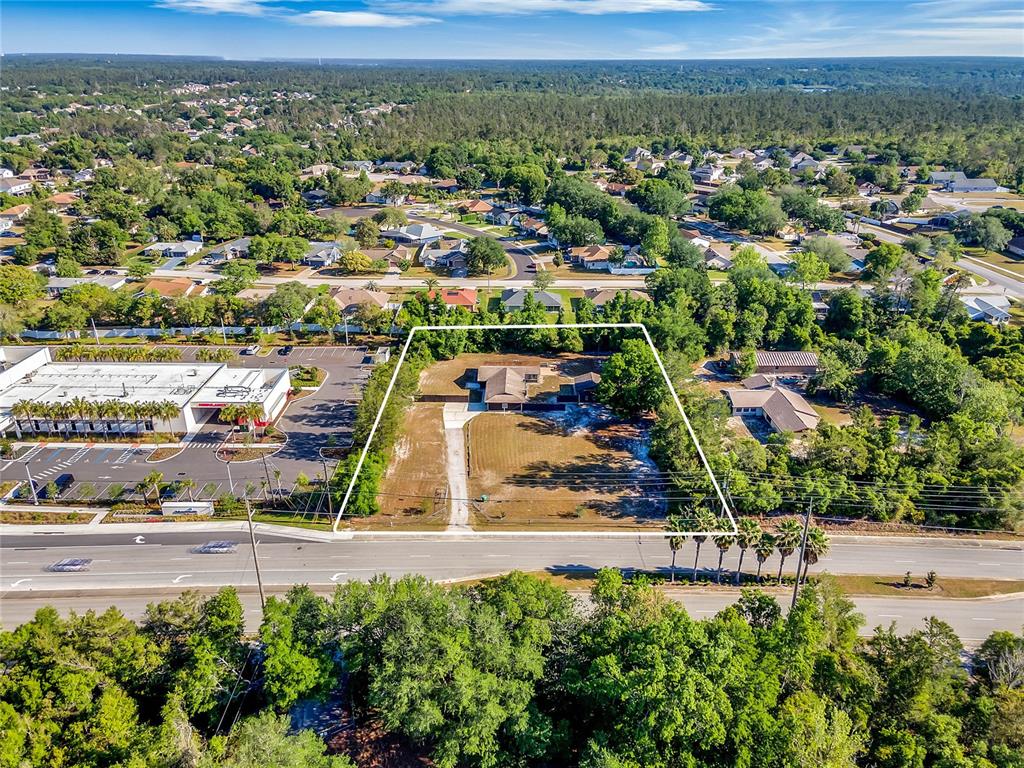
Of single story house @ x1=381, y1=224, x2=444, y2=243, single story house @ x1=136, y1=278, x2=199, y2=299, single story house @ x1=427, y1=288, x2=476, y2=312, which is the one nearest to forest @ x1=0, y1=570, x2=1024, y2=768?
single story house @ x1=427, y1=288, x2=476, y2=312

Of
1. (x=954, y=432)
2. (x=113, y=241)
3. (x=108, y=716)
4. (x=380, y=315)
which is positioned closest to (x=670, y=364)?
(x=954, y=432)

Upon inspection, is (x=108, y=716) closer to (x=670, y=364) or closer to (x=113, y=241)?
(x=670, y=364)

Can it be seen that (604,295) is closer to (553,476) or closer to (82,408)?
(553,476)

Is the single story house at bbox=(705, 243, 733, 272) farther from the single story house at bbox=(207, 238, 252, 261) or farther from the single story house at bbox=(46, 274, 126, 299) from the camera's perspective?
the single story house at bbox=(46, 274, 126, 299)

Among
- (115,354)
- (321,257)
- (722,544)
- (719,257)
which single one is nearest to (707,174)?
(719,257)

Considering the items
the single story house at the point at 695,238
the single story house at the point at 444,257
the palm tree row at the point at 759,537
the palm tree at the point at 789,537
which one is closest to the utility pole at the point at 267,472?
the palm tree row at the point at 759,537
